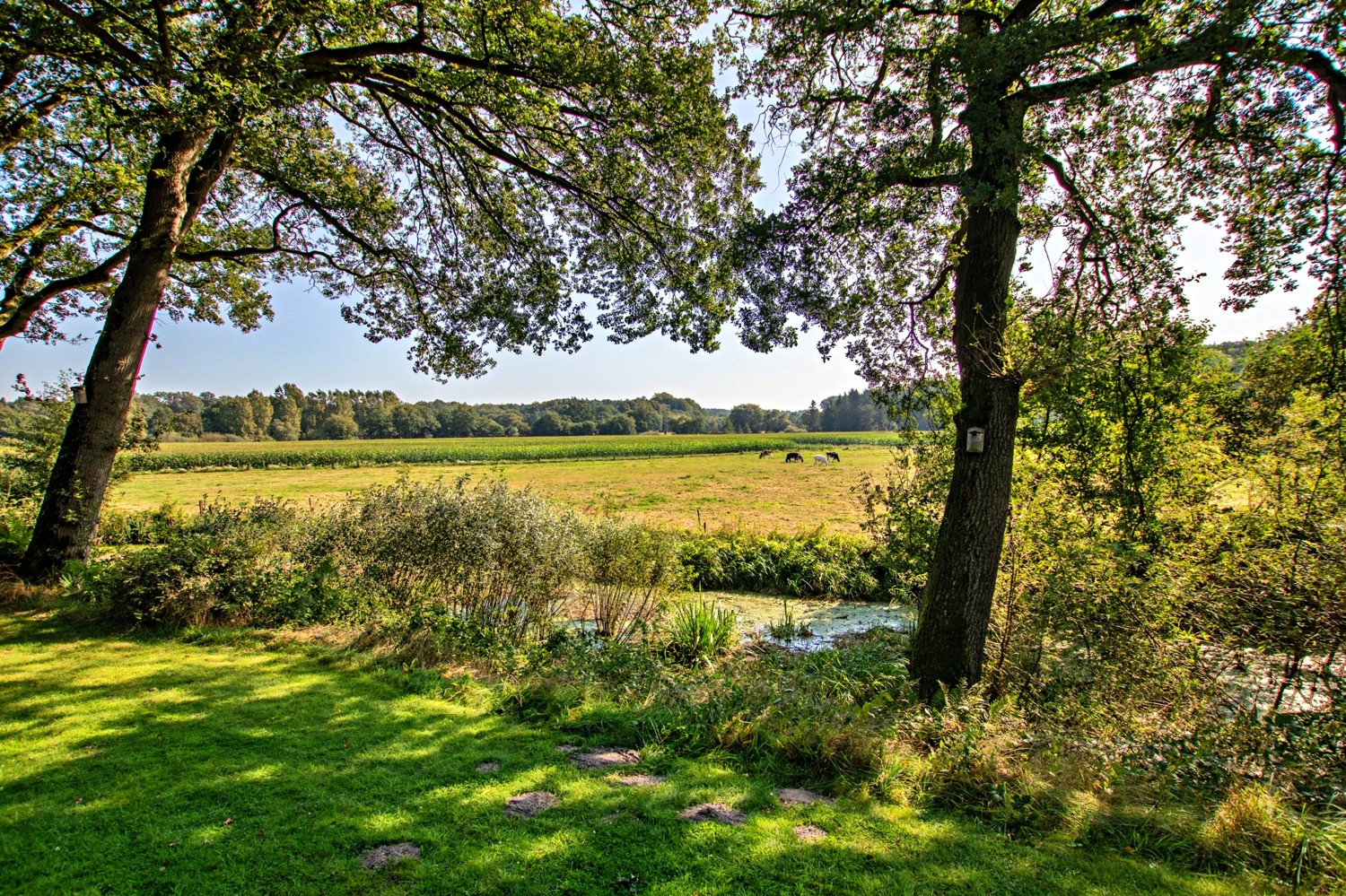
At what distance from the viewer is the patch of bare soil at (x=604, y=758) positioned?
14.5 feet

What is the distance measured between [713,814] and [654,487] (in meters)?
34.1

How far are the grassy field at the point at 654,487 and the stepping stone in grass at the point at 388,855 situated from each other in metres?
6.93

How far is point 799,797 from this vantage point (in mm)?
4102

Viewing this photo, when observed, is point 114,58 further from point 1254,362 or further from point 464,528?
point 1254,362

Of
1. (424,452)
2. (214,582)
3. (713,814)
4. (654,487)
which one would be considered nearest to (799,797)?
(713,814)

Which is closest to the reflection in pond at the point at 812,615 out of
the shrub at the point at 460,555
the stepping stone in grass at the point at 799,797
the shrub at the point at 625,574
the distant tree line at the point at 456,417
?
the shrub at the point at 625,574

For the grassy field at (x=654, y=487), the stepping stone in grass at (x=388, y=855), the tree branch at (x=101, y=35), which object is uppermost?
the tree branch at (x=101, y=35)

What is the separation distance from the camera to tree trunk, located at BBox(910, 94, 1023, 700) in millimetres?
6207

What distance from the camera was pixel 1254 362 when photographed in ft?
25.9

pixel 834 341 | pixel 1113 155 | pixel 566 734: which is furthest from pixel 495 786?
pixel 1113 155

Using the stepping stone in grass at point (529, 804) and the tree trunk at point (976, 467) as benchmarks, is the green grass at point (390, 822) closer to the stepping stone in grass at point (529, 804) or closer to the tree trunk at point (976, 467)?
the stepping stone in grass at point (529, 804)

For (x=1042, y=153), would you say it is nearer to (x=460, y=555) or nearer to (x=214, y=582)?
(x=460, y=555)

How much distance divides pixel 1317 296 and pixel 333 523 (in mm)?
12475

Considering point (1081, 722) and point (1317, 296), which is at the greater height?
point (1317, 296)
